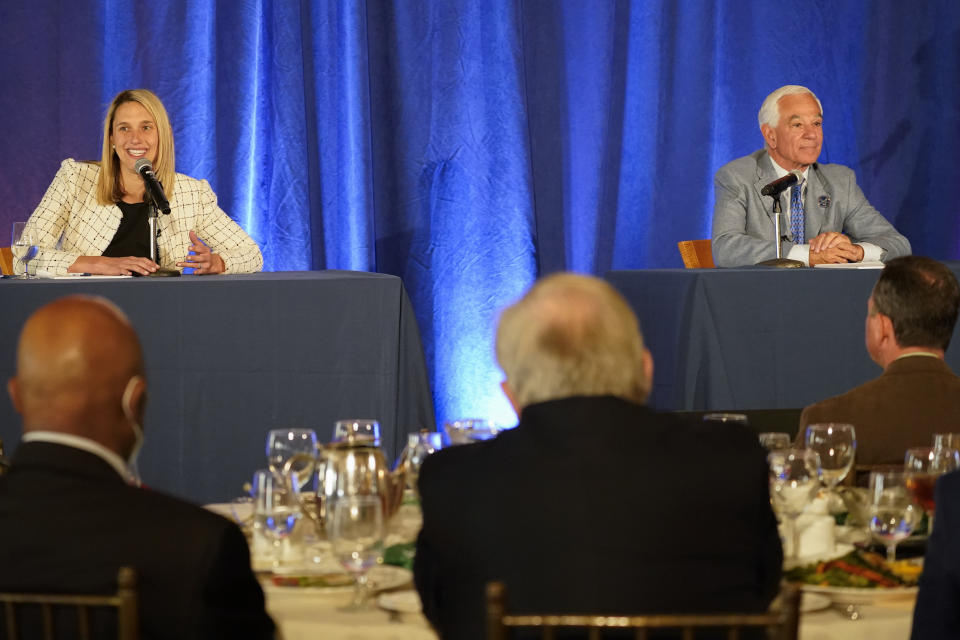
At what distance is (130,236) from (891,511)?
→ 129 inches

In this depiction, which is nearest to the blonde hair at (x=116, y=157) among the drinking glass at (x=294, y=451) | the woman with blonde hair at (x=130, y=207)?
the woman with blonde hair at (x=130, y=207)

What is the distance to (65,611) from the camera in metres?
1.36

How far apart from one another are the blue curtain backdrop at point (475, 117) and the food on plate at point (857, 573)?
4209 mm

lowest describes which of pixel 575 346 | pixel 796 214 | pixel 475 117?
pixel 575 346

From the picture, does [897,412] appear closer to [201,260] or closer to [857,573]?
[857,573]

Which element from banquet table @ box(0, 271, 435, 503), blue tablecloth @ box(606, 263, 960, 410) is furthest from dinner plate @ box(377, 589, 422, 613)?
blue tablecloth @ box(606, 263, 960, 410)

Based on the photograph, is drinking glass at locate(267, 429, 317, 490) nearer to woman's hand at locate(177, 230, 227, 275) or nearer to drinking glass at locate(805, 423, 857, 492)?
drinking glass at locate(805, 423, 857, 492)

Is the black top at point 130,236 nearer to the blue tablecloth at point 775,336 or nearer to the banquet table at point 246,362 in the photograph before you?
the banquet table at point 246,362

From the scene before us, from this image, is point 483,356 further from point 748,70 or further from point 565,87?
point 748,70

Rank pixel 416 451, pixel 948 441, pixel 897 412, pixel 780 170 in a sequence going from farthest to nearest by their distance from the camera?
pixel 780 170, pixel 897 412, pixel 416 451, pixel 948 441

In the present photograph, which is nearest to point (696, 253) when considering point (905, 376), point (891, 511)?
point (905, 376)

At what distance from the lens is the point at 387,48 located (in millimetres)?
5816

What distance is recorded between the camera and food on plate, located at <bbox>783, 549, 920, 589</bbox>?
1.60m

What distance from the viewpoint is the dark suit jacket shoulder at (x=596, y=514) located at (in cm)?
134
